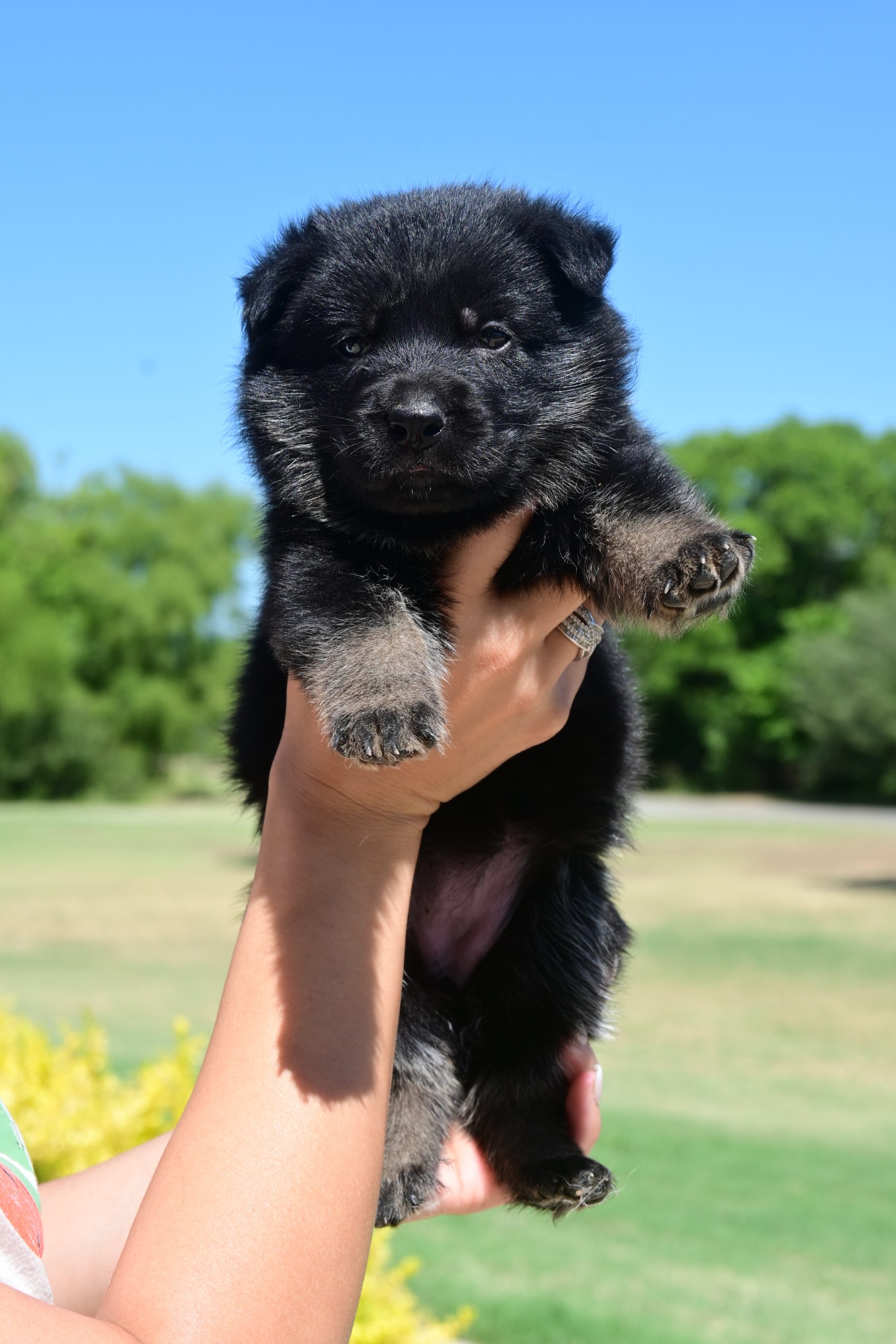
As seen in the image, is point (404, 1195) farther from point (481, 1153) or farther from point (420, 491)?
point (420, 491)

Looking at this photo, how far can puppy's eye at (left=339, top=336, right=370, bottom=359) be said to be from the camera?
104 inches

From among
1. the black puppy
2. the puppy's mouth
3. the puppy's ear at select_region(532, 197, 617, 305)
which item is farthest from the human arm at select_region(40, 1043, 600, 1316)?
the puppy's ear at select_region(532, 197, 617, 305)

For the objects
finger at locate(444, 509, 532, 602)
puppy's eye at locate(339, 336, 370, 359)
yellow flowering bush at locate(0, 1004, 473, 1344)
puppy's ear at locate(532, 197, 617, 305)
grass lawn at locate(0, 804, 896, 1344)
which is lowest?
grass lawn at locate(0, 804, 896, 1344)

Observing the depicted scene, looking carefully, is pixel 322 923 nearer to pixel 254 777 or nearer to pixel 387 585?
pixel 387 585

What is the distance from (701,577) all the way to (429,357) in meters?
0.74

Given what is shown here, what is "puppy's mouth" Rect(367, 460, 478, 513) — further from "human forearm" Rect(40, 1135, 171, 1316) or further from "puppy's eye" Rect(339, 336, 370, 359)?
"human forearm" Rect(40, 1135, 171, 1316)

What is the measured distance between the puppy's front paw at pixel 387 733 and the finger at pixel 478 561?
17.0 inches

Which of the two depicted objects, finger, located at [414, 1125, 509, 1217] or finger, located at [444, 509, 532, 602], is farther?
finger, located at [414, 1125, 509, 1217]

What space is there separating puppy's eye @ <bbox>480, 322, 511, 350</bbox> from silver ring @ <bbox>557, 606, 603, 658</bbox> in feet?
1.99

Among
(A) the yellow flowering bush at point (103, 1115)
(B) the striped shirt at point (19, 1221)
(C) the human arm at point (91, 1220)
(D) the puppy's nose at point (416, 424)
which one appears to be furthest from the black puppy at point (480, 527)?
(A) the yellow flowering bush at point (103, 1115)

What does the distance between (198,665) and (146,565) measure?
4.71 meters

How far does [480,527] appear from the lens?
8.42ft

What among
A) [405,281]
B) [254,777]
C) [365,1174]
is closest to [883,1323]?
[254,777]

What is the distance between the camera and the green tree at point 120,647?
46.7 metres
